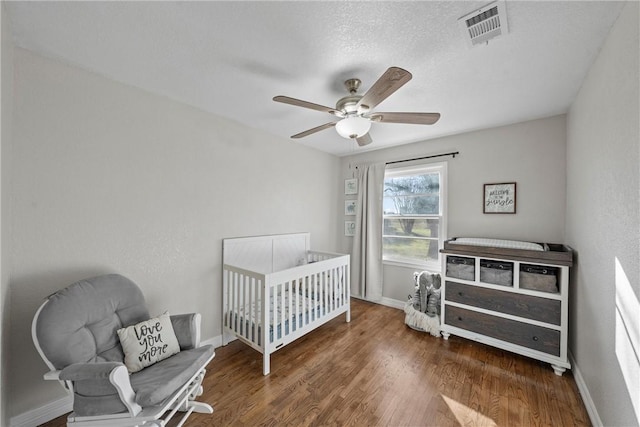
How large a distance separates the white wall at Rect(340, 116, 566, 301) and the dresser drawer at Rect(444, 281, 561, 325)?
679 millimetres

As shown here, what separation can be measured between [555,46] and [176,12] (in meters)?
2.10

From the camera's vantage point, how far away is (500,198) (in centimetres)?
267

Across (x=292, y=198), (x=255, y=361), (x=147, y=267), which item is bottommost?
(x=255, y=361)

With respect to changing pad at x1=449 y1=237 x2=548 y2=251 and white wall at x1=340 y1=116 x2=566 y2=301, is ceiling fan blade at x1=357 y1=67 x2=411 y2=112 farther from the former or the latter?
white wall at x1=340 y1=116 x2=566 y2=301

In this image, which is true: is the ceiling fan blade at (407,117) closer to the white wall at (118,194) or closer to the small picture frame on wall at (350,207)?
the white wall at (118,194)

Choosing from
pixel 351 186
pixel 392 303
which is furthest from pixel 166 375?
pixel 351 186

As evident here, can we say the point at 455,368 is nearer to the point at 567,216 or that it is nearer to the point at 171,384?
the point at 567,216

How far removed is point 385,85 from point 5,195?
210 cm

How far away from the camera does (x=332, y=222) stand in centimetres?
405

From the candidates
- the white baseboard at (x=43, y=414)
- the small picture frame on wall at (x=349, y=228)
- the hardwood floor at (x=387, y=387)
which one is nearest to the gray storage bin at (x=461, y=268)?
the hardwood floor at (x=387, y=387)

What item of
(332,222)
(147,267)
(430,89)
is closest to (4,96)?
(147,267)

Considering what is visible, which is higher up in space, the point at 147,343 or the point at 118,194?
the point at 118,194

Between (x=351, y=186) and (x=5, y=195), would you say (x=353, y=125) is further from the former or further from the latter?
(x=351, y=186)

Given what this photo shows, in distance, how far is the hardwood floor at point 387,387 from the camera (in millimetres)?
1595
